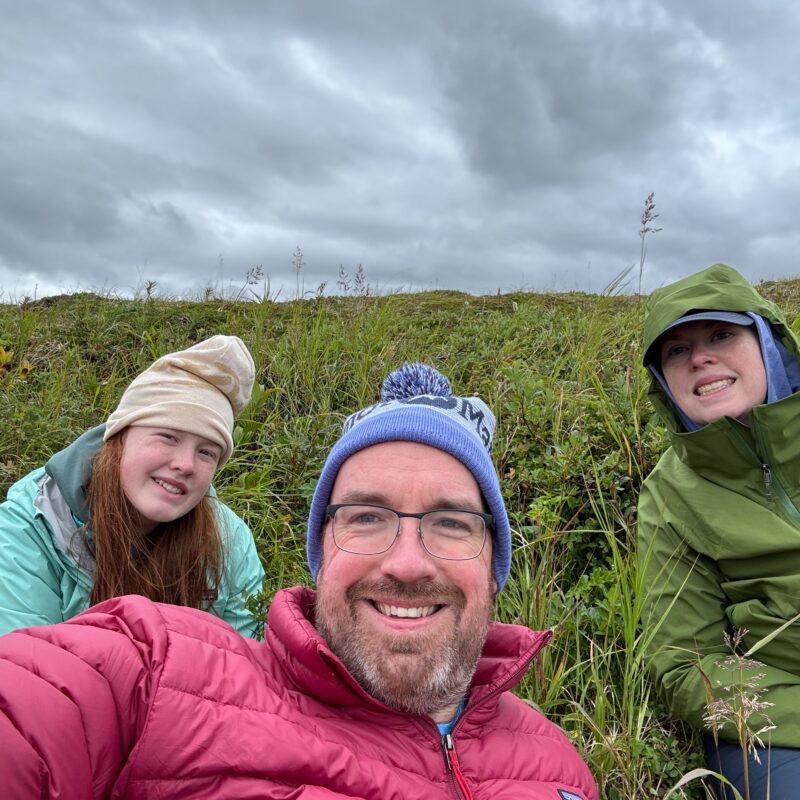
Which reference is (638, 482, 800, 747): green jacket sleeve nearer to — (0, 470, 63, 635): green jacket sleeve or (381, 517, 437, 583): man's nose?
(381, 517, 437, 583): man's nose

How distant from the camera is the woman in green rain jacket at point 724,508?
2.70m

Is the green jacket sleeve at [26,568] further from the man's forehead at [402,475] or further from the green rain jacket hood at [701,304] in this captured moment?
the green rain jacket hood at [701,304]

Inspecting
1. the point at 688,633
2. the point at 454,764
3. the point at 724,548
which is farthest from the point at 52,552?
the point at 724,548

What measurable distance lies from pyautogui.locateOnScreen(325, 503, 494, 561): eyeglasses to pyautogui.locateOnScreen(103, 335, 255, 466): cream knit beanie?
1402 millimetres

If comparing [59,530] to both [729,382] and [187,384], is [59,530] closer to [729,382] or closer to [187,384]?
[187,384]

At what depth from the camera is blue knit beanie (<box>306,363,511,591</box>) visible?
6.89 feet

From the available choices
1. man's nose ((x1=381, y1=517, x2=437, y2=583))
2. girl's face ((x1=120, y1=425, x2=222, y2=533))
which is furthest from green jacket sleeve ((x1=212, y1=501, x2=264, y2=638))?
man's nose ((x1=381, y1=517, x2=437, y2=583))

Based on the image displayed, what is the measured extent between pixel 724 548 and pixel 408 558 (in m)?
1.72

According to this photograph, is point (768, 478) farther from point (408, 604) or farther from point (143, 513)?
point (143, 513)

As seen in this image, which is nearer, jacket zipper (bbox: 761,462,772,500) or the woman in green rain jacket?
the woman in green rain jacket

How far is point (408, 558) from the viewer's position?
1.87 m

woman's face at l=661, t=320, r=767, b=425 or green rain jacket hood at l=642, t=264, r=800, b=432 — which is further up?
green rain jacket hood at l=642, t=264, r=800, b=432

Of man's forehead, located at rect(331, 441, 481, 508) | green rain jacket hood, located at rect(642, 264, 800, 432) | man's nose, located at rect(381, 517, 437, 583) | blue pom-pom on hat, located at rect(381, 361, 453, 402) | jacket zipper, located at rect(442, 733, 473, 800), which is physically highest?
green rain jacket hood, located at rect(642, 264, 800, 432)

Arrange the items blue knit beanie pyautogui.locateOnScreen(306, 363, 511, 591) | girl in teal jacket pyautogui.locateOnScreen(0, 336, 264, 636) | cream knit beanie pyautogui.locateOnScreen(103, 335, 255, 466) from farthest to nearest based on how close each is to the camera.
→ cream knit beanie pyautogui.locateOnScreen(103, 335, 255, 466)
girl in teal jacket pyautogui.locateOnScreen(0, 336, 264, 636)
blue knit beanie pyautogui.locateOnScreen(306, 363, 511, 591)
